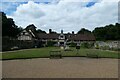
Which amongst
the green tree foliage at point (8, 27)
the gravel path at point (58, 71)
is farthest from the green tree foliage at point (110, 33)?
the gravel path at point (58, 71)

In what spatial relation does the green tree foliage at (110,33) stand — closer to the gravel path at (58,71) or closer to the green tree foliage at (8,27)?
the green tree foliage at (8,27)

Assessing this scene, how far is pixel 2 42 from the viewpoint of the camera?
4750 cm

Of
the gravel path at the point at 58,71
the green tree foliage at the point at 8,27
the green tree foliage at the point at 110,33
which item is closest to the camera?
the gravel path at the point at 58,71

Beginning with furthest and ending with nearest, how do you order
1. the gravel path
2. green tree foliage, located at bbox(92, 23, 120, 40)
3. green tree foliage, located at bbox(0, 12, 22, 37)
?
green tree foliage, located at bbox(92, 23, 120, 40), green tree foliage, located at bbox(0, 12, 22, 37), the gravel path

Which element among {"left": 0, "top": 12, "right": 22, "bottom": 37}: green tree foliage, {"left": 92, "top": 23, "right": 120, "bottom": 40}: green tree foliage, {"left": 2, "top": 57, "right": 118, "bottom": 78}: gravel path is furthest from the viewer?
{"left": 92, "top": 23, "right": 120, "bottom": 40}: green tree foliage

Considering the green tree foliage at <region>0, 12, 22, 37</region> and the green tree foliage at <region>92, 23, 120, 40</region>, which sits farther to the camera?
the green tree foliage at <region>92, 23, 120, 40</region>

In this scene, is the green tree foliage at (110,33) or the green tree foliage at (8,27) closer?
the green tree foliage at (8,27)

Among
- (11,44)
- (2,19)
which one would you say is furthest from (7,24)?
(11,44)

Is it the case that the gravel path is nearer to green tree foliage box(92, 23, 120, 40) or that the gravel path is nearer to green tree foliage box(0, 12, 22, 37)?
green tree foliage box(0, 12, 22, 37)

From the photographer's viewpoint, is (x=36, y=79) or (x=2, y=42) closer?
(x=36, y=79)

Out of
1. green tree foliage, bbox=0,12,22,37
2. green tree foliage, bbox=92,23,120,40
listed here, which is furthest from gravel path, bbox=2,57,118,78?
green tree foliage, bbox=92,23,120,40

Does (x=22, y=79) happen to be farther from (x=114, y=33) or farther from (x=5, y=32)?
(x=114, y=33)

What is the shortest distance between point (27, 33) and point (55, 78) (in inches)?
2858

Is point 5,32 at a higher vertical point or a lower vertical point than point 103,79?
higher
